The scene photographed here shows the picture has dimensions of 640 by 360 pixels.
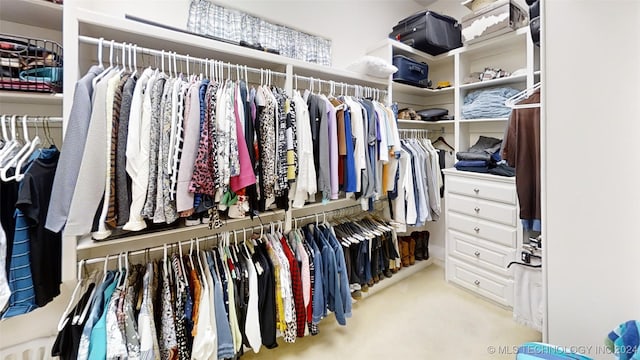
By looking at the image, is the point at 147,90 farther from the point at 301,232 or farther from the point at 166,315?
the point at 301,232

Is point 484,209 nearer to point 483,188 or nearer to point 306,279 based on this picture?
point 483,188

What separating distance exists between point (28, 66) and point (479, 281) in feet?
10.6

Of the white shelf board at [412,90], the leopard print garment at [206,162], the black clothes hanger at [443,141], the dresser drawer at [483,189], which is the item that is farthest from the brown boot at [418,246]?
the leopard print garment at [206,162]

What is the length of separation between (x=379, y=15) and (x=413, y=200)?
1998 mm

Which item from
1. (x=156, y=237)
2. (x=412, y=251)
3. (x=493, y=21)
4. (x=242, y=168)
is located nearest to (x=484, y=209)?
(x=412, y=251)

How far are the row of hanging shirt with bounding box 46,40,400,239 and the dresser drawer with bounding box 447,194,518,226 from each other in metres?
1.44

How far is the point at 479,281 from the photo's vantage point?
7.69 feet

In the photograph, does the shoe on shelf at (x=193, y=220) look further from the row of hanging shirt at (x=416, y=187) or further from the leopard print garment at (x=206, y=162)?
the row of hanging shirt at (x=416, y=187)

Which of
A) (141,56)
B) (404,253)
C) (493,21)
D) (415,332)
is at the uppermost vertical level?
(493,21)

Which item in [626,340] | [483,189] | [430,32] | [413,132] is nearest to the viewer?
[626,340]

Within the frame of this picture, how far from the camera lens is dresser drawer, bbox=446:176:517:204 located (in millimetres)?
2090

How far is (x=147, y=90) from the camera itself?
47.5 inches

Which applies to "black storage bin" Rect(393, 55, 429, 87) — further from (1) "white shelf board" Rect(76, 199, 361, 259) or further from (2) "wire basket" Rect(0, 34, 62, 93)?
(2) "wire basket" Rect(0, 34, 62, 93)

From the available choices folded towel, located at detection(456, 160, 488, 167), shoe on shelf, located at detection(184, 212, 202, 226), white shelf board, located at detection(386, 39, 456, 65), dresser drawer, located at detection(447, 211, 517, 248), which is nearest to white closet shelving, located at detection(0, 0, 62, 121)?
shoe on shelf, located at detection(184, 212, 202, 226)
